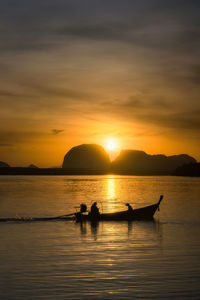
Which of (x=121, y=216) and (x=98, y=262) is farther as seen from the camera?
(x=121, y=216)

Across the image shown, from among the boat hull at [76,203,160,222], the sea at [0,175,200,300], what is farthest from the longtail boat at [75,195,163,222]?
the sea at [0,175,200,300]

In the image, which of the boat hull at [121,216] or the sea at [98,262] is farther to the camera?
the boat hull at [121,216]

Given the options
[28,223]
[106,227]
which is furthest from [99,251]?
[28,223]

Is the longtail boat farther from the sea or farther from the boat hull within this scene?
the sea

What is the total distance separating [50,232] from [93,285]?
16.1 m

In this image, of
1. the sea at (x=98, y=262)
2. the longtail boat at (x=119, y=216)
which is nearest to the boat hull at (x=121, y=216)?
the longtail boat at (x=119, y=216)

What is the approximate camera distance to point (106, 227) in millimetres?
35656

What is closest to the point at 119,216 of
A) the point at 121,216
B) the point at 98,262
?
the point at 121,216

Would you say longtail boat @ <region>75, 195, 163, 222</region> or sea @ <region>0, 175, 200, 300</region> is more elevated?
longtail boat @ <region>75, 195, 163, 222</region>

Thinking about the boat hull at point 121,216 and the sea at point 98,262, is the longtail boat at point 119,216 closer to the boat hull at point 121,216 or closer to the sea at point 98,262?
the boat hull at point 121,216

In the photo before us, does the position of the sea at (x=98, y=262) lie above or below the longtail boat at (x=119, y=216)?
below

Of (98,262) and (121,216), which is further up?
(121,216)

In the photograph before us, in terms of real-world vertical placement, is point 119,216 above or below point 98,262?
above

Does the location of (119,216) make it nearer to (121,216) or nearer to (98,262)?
(121,216)
